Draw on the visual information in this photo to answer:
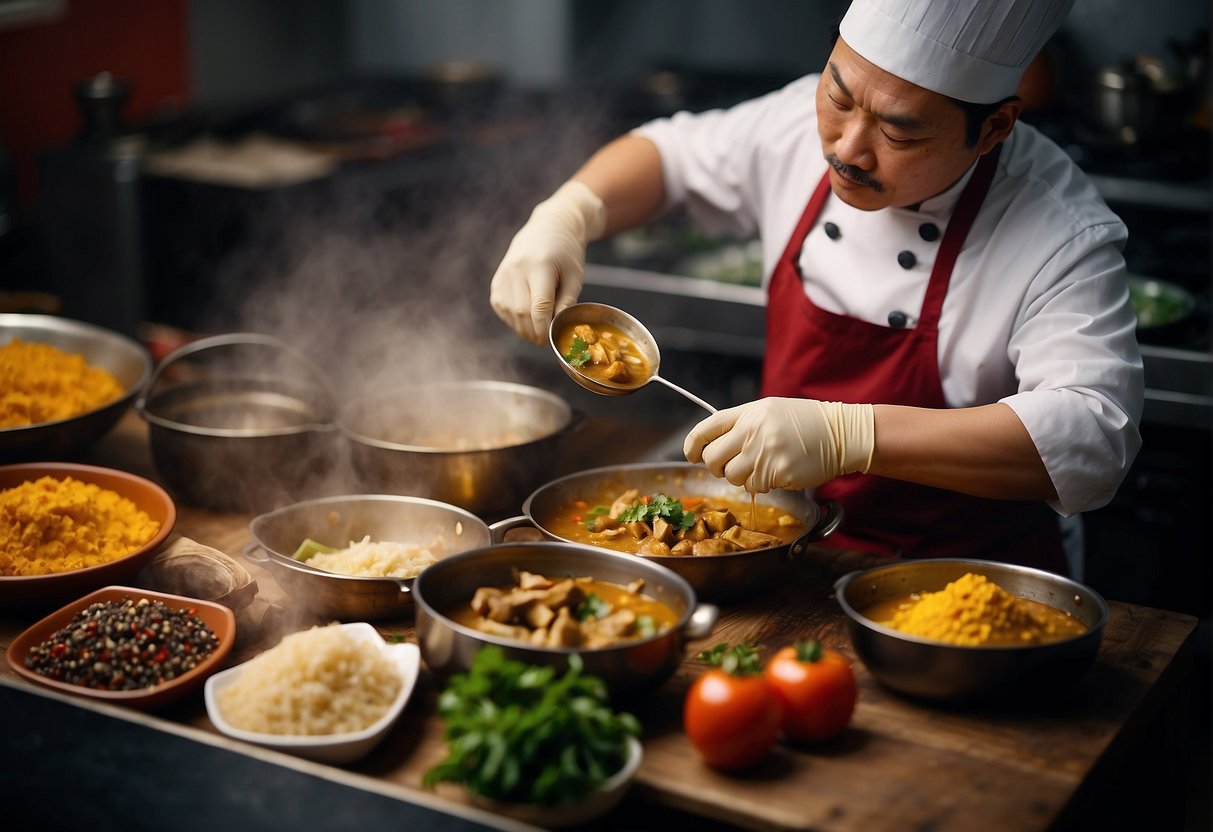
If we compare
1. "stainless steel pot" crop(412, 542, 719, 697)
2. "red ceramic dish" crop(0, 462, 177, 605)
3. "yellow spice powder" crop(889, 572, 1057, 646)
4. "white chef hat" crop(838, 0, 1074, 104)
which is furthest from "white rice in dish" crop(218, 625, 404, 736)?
"white chef hat" crop(838, 0, 1074, 104)

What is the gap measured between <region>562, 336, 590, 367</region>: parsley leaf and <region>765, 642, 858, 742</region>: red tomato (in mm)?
847

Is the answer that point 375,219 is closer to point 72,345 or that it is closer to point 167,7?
point 167,7

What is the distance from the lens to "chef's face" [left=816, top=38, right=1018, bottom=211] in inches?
94.0

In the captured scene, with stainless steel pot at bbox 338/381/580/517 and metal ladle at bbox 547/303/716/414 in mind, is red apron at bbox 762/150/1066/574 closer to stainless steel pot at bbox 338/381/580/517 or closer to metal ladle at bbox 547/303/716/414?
metal ladle at bbox 547/303/716/414

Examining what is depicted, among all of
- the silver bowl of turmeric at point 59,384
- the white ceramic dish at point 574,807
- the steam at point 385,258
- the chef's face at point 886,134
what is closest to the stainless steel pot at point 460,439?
the silver bowl of turmeric at point 59,384

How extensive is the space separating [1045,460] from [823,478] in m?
0.41

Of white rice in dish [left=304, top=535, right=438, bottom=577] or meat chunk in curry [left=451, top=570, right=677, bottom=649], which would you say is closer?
meat chunk in curry [left=451, top=570, right=677, bottom=649]

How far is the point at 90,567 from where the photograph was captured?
225cm

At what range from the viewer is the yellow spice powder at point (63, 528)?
231 cm

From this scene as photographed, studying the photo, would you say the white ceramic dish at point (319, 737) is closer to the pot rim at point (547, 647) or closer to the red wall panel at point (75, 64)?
the pot rim at point (547, 647)

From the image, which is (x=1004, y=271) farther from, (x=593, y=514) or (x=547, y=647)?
(x=547, y=647)

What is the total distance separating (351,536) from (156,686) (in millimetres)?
593

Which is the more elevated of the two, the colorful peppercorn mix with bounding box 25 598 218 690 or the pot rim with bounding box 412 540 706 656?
the pot rim with bounding box 412 540 706 656

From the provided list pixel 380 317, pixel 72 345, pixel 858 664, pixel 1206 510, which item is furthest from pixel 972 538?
pixel 380 317
